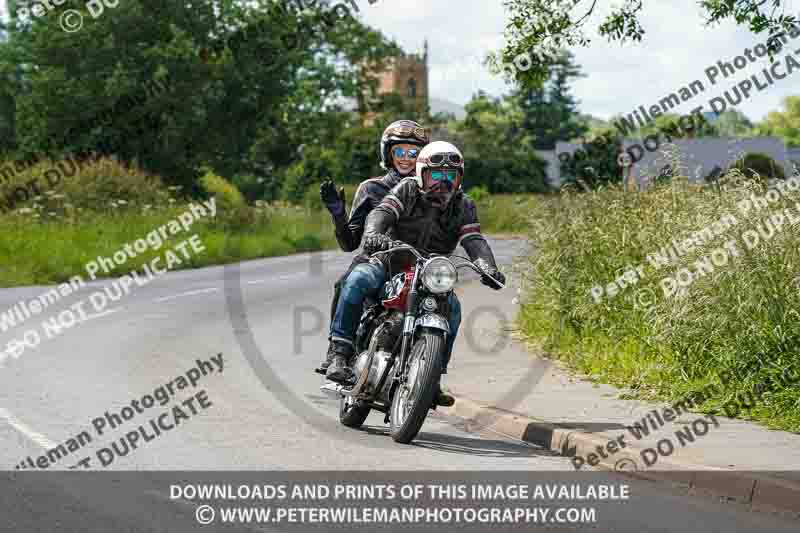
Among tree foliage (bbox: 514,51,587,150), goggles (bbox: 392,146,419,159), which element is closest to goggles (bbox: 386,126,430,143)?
goggles (bbox: 392,146,419,159)

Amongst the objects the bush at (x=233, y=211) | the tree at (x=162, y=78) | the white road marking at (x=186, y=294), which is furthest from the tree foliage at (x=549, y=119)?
the white road marking at (x=186, y=294)

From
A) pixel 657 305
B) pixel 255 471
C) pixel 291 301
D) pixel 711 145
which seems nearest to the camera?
pixel 255 471

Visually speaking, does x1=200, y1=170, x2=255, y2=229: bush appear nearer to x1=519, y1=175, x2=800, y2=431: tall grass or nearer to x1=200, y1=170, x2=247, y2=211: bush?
x1=200, y1=170, x2=247, y2=211: bush

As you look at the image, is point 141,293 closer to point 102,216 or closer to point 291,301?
point 291,301

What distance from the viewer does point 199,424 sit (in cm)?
910

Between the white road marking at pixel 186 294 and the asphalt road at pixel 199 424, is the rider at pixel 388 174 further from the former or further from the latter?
the white road marking at pixel 186 294

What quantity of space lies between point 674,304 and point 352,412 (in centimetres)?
287

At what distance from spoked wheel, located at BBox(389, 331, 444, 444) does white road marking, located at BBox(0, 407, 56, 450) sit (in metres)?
2.28

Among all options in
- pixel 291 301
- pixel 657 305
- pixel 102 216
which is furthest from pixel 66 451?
pixel 102 216

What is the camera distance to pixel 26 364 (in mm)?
12188

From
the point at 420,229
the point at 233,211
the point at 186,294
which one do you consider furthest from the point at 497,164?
the point at 420,229

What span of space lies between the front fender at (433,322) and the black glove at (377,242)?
0.58 metres

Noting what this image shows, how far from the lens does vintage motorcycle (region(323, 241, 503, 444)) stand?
8.09 m

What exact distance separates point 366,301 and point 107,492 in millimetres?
2838
